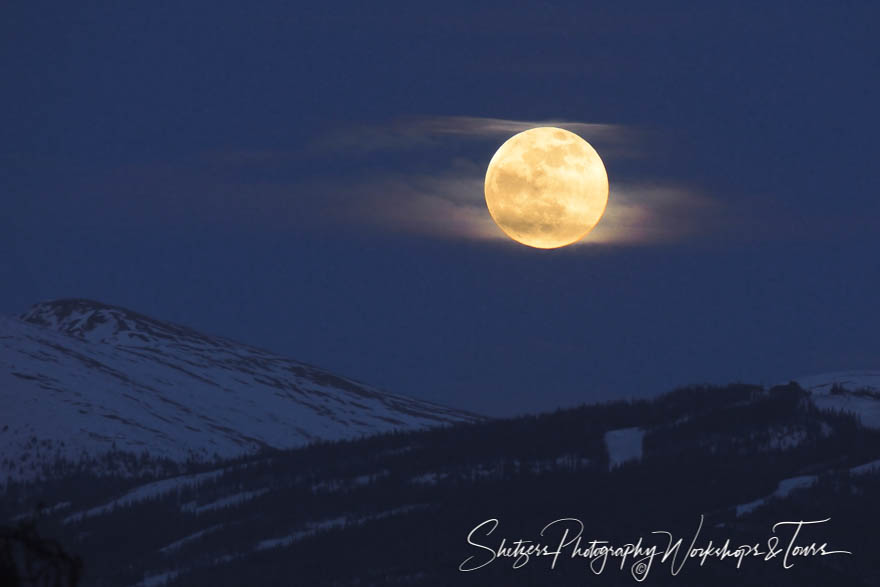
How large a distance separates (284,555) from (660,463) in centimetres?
5218

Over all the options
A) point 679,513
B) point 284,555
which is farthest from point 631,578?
point 284,555

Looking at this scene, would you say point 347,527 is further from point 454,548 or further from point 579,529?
point 579,529

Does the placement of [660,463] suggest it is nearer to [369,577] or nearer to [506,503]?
[506,503]

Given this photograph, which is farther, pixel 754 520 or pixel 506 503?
pixel 506 503

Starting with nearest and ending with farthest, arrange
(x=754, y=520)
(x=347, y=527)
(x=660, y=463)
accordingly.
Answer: (x=754, y=520) → (x=347, y=527) → (x=660, y=463)

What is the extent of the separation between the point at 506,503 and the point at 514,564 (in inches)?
1059

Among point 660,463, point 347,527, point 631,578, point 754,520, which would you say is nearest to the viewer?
point 631,578

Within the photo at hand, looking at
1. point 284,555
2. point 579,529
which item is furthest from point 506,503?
point 284,555

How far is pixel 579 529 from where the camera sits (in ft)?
571

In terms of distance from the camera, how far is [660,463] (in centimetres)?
19612

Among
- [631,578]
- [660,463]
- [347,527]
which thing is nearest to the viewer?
[631,578]
